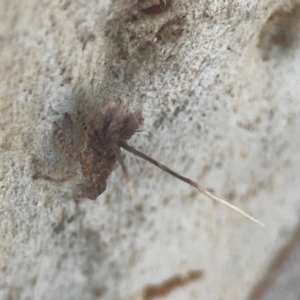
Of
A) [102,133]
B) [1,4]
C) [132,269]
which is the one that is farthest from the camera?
[132,269]

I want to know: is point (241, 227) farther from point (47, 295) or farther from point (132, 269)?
point (47, 295)

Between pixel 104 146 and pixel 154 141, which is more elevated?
pixel 104 146

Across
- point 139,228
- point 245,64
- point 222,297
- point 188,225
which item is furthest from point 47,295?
point 245,64

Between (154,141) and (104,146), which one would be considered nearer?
(104,146)

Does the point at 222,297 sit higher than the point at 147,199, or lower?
lower
